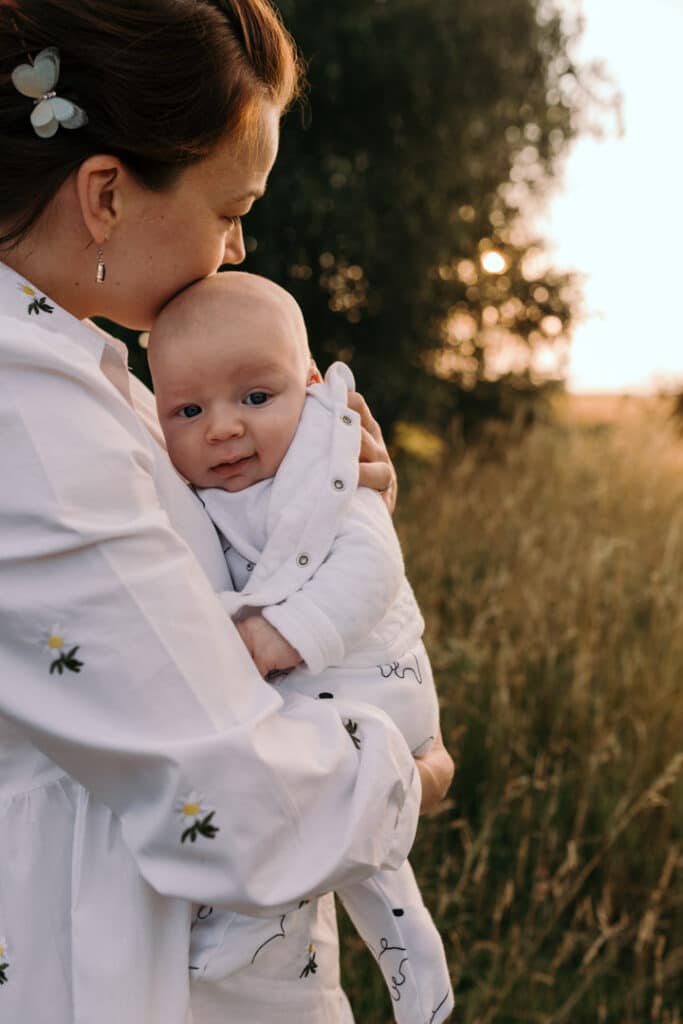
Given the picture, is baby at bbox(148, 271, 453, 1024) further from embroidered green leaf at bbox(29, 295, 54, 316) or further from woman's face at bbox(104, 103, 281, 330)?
embroidered green leaf at bbox(29, 295, 54, 316)

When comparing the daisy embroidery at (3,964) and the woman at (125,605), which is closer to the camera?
the woman at (125,605)

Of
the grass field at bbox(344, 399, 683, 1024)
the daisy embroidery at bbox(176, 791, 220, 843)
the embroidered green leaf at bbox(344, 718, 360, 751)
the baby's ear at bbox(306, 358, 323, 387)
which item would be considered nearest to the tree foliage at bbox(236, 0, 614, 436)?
the grass field at bbox(344, 399, 683, 1024)

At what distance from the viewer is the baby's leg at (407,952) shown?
1407 mm

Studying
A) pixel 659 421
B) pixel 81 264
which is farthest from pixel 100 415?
pixel 659 421

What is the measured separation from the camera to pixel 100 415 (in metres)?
1.10

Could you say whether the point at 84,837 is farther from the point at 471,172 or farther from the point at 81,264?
the point at 471,172

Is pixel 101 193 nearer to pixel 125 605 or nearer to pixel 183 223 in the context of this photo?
pixel 183 223

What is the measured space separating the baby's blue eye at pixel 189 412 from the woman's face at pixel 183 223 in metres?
0.15

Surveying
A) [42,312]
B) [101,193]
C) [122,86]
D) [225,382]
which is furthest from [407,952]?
[122,86]

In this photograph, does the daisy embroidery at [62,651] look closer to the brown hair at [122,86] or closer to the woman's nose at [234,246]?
the brown hair at [122,86]

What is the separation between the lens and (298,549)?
137cm

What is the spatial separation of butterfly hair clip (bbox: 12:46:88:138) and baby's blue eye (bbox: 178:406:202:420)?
1.38ft

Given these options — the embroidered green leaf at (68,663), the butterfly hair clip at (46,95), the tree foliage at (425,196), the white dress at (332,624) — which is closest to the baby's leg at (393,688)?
the white dress at (332,624)

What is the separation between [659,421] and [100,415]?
603 cm
